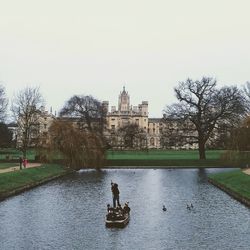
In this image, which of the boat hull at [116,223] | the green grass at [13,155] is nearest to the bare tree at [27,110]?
the green grass at [13,155]

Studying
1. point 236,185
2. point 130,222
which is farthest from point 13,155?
point 130,222

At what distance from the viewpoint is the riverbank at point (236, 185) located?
1307 inches

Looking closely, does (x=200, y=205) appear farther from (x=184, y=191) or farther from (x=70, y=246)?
(x=70, y=246)

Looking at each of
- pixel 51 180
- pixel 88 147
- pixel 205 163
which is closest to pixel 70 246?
pixel 51 180

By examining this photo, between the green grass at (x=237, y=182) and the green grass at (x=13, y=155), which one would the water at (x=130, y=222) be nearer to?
the green grass at (x=237, y=182)

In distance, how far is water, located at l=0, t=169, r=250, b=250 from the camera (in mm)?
20297

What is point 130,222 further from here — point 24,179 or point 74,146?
point 74,146

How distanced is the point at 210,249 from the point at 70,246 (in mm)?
5374

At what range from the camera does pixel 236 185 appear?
39375 mm

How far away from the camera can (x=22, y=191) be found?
A: 39031 millimetres

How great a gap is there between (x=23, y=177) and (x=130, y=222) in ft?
71.3

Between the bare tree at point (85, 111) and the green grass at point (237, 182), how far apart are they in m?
55.9

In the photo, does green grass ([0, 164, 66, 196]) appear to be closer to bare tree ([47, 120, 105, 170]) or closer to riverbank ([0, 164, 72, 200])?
riverbank ([0, 164, 72, 200])

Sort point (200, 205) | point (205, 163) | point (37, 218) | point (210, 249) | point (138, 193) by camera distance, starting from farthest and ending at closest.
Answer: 1. point (205, 163)
2. point (138, 193)
3. point (200, 205)
4. point (37, 218)
5. point (210, 249)
